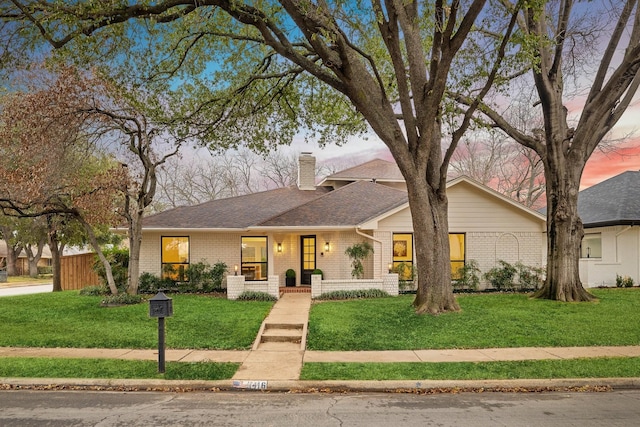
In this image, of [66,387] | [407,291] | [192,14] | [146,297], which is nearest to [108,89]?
[192,14]

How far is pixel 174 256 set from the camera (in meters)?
17.8

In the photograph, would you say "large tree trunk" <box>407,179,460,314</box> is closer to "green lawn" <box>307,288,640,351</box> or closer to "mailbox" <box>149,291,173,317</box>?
"green lawn" <box>307,288,640,351</box>

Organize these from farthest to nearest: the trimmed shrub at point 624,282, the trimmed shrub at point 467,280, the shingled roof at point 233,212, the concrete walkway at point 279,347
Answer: the trimmed shrub at point 624,282 → the shingled roof at point 233,212 → the trimmed shrub at point 467,280 → the concrete walkway at point 279,347

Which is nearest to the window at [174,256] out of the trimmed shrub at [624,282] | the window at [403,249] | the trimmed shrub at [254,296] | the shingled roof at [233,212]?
the shingled roof at [233,212]

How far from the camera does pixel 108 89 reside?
13.5m

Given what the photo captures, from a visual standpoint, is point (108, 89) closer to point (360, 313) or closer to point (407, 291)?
point (360, 313)

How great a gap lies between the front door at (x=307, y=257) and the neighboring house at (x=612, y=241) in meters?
11.4

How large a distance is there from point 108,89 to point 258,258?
848cm

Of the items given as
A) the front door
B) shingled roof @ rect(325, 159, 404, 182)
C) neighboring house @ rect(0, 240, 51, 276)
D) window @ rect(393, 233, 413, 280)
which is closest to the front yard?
window @ rect(393, 233, 413, 280)

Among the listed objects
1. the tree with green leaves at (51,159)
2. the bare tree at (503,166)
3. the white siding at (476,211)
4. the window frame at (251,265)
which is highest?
the bare tree at (503,166)

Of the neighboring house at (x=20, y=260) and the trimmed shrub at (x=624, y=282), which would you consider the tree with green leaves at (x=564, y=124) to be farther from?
the neighboring house at (x=20, y=260)

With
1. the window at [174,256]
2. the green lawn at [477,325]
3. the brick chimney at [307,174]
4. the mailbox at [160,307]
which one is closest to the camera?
the mailbox at [160,307]

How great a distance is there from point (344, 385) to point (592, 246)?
18.6 meters

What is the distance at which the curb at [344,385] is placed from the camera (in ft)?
20.8
